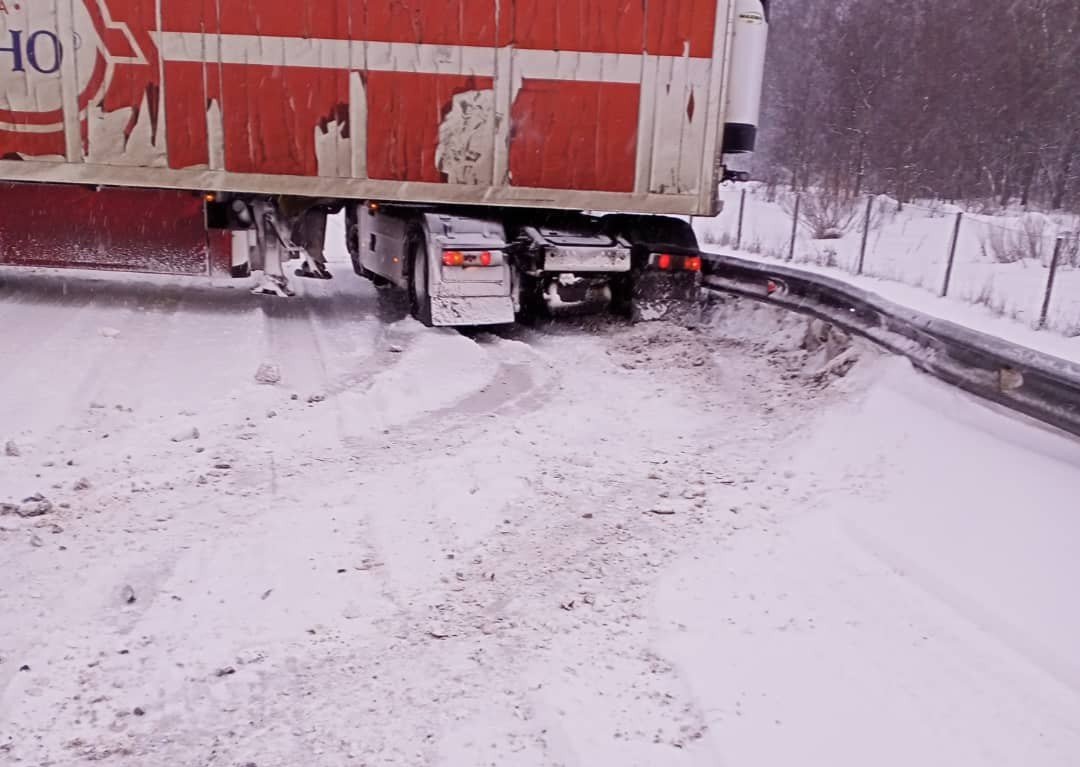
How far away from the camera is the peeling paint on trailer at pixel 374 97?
9664 millimetres

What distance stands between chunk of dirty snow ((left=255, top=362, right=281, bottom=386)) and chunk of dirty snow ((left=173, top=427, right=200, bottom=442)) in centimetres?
131

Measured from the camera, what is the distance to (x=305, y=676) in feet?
12.1

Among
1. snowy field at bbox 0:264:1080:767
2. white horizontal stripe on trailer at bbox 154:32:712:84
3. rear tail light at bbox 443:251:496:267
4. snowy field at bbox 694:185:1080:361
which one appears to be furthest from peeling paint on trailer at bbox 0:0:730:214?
snowy field at bbox 694:185:1080:361

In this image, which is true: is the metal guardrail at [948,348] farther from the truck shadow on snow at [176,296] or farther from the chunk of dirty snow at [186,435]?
the chunk of dirty snow at [186,435]

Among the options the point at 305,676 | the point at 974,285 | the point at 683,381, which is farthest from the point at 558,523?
the point at 974,285

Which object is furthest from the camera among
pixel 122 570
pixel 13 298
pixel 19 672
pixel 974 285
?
pixel 974 285

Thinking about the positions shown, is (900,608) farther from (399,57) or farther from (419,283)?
(399,57)

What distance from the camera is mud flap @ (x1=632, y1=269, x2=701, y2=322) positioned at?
10.6 m

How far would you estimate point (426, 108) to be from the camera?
9.86 metres

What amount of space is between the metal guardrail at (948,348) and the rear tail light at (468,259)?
9.64 ft

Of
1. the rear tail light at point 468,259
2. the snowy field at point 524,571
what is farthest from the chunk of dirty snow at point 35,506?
the rear tail light at point 468,259

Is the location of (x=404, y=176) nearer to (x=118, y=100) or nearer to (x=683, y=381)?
(x=118, y=100)

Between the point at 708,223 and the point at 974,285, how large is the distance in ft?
40.9

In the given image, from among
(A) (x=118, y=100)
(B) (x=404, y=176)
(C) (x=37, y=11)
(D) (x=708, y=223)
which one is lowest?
(D) (x=708, y=223)
